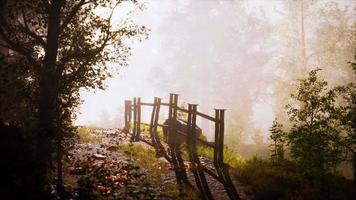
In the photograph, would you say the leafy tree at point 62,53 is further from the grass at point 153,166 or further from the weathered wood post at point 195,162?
the weathered wood post at point 195,162

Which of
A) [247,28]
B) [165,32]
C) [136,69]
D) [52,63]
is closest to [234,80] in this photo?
[247,28]

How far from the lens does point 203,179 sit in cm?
1093

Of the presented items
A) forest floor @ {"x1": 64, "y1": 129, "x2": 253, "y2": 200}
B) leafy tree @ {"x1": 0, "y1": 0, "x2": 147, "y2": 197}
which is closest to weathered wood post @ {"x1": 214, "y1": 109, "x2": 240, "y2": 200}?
forest floor @ {"x1": 64, "y1": 129, "x2": 253, "y2": 200}

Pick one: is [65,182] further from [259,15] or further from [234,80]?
[259,15]

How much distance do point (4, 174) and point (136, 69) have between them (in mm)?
160944

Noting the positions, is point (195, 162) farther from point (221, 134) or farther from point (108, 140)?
point (108, 140)

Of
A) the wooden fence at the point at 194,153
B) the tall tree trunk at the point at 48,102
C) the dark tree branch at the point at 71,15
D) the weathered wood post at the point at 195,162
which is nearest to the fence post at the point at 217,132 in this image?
the wooden fence at the point at 194,153

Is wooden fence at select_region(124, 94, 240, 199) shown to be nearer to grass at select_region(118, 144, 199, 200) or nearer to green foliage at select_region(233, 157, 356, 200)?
grass at select_region(118, 144, 199, 200)

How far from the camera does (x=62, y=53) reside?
10.7m

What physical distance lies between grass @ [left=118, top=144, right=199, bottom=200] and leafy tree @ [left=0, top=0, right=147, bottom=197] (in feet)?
9.99

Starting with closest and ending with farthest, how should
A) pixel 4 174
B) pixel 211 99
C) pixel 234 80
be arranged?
pixel 4 174 < pixel 234 80 < pixel 211 99

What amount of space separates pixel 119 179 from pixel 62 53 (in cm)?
421

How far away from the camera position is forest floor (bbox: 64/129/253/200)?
9095 mm

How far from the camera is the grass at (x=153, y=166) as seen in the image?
945 cm
